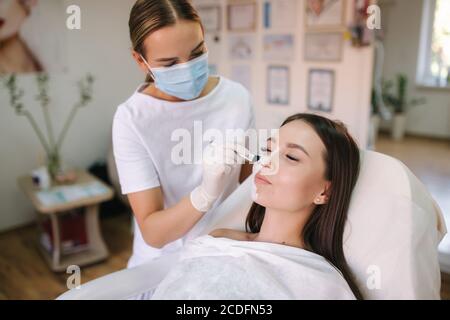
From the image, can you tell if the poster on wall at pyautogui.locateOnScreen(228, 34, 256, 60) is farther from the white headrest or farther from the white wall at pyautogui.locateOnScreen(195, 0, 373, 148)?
the white headrest

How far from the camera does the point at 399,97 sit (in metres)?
4.20

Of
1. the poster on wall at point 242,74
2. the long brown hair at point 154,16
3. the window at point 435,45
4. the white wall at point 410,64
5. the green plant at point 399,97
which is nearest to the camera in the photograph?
the long brown hair at point 154,16

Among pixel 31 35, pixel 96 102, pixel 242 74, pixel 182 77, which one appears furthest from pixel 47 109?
pixel 182 77

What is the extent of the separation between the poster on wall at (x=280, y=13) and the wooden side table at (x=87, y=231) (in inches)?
61.2

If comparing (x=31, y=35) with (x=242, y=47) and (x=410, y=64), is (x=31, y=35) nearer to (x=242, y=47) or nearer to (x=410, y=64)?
(x=242, y=47)

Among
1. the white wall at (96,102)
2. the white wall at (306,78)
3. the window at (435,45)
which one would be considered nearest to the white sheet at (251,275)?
the window at (435,45)

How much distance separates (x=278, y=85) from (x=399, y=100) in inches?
73.9

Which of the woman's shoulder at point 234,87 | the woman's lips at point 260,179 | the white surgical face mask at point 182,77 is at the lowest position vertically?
the woman's lips at point 260,179

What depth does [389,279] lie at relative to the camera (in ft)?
2.99

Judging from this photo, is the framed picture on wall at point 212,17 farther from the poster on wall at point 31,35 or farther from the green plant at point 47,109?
the poster on wall at point 31,35

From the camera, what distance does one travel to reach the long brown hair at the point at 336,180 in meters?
1.04

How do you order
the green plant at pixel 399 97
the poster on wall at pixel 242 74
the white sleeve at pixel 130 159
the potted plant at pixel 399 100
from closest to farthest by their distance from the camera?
the white sleeve at pixel 130 159, the poster on wall at pixel 242 74, the potted plant at pixel 399 100, the green plant at pixel 399 97
